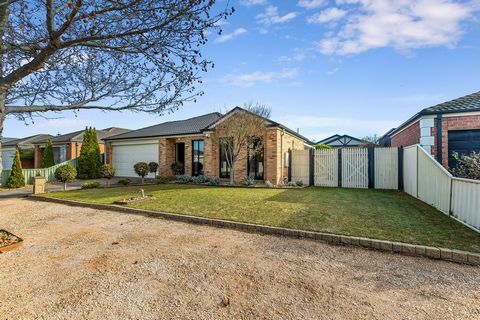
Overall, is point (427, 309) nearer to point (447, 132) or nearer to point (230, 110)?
point (447, 132)

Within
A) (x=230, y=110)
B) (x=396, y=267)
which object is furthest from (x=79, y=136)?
(x=396, y=267)

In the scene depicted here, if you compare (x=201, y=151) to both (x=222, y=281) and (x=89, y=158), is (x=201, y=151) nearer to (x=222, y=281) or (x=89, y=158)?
(x=89, y=158)

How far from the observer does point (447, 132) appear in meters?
9.39

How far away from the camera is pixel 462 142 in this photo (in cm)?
928

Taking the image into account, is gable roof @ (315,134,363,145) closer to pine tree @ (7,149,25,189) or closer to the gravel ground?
the gravel ground

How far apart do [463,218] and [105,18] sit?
27.4 ft

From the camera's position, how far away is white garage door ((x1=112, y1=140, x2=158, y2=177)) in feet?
59.4

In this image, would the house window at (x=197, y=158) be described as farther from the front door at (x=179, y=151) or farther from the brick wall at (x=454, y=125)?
the brick wall at (x=454, y=125)

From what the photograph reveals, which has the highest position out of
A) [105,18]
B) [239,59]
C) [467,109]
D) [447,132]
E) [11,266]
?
[239,59]

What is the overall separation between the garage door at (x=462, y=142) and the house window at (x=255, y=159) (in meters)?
8.21

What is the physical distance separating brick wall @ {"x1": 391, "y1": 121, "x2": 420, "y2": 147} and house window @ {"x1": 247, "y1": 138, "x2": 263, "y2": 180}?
7244 millimetres

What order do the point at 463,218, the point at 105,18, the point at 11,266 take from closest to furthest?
the point at 11,266
the point at 105,18
the point at 463,218

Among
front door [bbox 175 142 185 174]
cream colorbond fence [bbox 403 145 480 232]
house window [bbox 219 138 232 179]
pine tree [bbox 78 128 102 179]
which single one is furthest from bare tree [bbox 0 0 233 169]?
pine tree [bbox 78 128 102 179]

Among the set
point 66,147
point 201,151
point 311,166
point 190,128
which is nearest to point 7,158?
point 66,147
